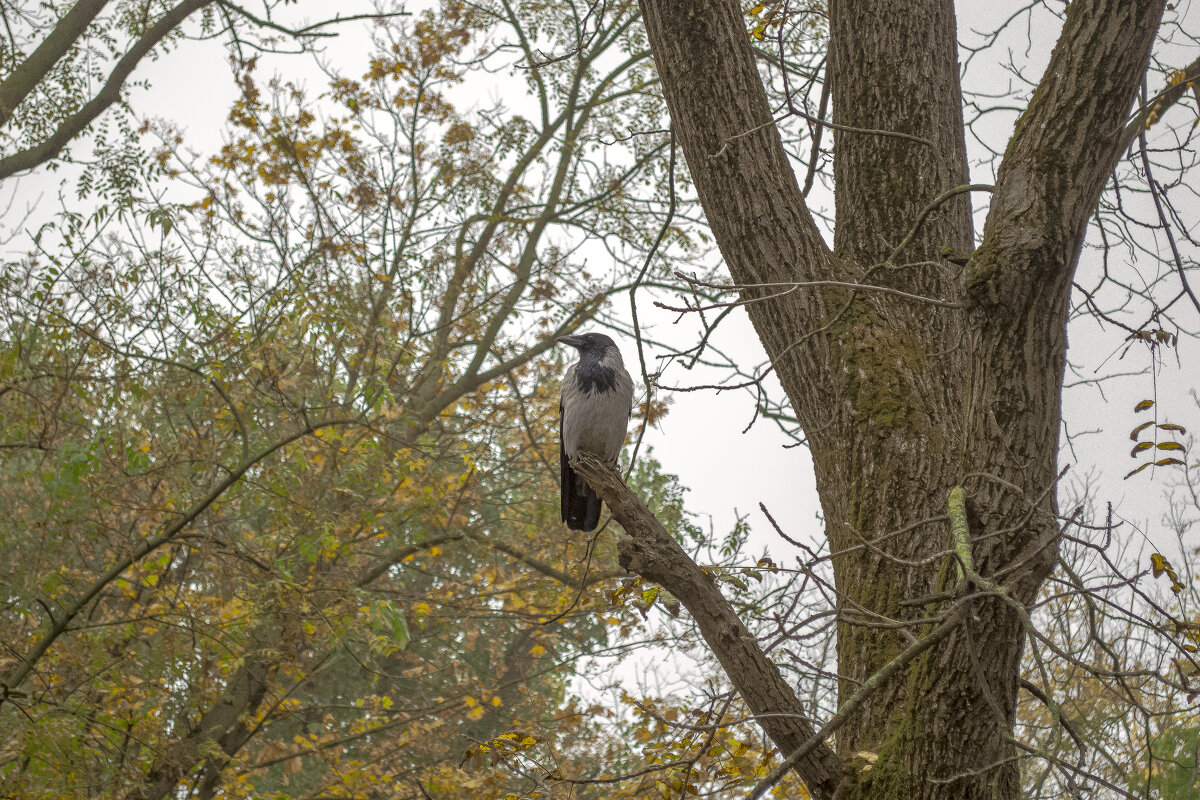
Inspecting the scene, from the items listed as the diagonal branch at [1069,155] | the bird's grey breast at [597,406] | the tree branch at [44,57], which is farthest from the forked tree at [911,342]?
the tree branch at [44,57]

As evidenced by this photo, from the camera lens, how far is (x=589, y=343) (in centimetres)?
588

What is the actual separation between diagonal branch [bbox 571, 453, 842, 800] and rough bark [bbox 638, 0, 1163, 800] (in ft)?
0.26

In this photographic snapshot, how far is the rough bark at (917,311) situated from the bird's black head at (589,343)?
238 cm

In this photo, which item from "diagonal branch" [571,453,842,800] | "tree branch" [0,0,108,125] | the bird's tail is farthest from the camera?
the bird's tail

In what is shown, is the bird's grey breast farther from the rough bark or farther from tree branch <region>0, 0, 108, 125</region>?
tree branch <region>0, 0, 108, 125</region>

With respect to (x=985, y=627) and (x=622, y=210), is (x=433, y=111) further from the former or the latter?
(x=985, y=627)

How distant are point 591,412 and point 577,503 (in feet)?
2.33

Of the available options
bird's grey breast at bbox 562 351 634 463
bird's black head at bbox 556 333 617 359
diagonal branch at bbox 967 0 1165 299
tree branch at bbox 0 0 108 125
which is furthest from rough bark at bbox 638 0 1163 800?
tree branch at bbox 0 0 108 125

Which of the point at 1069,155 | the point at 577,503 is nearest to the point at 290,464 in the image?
the point at 577,503

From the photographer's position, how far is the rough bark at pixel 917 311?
8.20ft

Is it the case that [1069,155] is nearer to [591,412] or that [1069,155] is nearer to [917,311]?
[917,311]

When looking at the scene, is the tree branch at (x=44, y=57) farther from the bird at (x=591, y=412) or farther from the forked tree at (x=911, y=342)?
the forked tree at (x=911, y=342)

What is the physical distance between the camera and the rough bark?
2.50m

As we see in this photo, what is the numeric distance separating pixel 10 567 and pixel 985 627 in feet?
24.2
